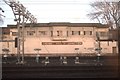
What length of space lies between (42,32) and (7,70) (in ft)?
68.9

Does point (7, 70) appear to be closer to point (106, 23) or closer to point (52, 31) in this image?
point (106, 23)

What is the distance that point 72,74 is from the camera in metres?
8.87

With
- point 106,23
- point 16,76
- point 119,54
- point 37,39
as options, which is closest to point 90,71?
point 16,76

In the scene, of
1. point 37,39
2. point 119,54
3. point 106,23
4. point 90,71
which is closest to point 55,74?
point 90,71

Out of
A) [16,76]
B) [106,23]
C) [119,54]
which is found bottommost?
[16,76]

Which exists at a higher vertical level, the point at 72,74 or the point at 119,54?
the point at 119,54

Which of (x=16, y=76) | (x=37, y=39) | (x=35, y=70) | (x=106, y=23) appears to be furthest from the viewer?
(x=37, y=39)

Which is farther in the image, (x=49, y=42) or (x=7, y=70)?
(x=49, y=42)

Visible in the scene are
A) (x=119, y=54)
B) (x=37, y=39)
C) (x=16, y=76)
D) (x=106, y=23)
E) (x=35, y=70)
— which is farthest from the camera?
(x=37, y=39)

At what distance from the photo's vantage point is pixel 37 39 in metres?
29.6

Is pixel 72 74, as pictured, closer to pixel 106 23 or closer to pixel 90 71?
pixel 90 71

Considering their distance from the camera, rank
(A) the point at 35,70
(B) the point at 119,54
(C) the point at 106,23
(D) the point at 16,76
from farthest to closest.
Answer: (C) the point at 106,23
(A) the point at 35,70
(D) the point at 16,76
(B) the point at 119,54

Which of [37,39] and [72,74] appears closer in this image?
[72,74]

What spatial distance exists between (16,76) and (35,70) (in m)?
0.84
